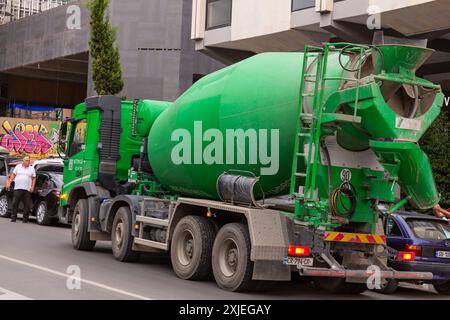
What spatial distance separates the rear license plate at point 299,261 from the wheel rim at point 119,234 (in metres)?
4.87

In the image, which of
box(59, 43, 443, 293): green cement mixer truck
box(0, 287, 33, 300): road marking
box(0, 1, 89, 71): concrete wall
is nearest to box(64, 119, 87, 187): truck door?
box(59, 43, 443, 293): green cement mixer truck

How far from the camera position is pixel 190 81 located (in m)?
38.3

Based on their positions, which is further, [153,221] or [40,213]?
[40,213]

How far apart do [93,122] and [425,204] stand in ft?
25.3

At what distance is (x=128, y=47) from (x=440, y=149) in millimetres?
21119

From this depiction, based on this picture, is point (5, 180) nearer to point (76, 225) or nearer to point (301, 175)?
point (76, 225)

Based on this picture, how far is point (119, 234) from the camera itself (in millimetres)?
14188

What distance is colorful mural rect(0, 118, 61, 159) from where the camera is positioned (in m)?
47.2

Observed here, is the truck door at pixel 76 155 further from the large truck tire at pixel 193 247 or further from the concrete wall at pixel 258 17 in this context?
the concrete wall at pixel 258 17

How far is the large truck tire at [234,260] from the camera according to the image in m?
10.4

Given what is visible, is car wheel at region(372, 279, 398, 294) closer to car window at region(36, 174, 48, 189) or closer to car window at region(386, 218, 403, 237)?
car window at region(386, 218, 403, 237)

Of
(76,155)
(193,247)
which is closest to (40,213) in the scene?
(76,155)

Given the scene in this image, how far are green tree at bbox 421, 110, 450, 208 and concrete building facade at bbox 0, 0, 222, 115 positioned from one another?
720 inches

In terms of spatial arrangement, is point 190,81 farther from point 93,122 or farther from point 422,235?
point 422,235
